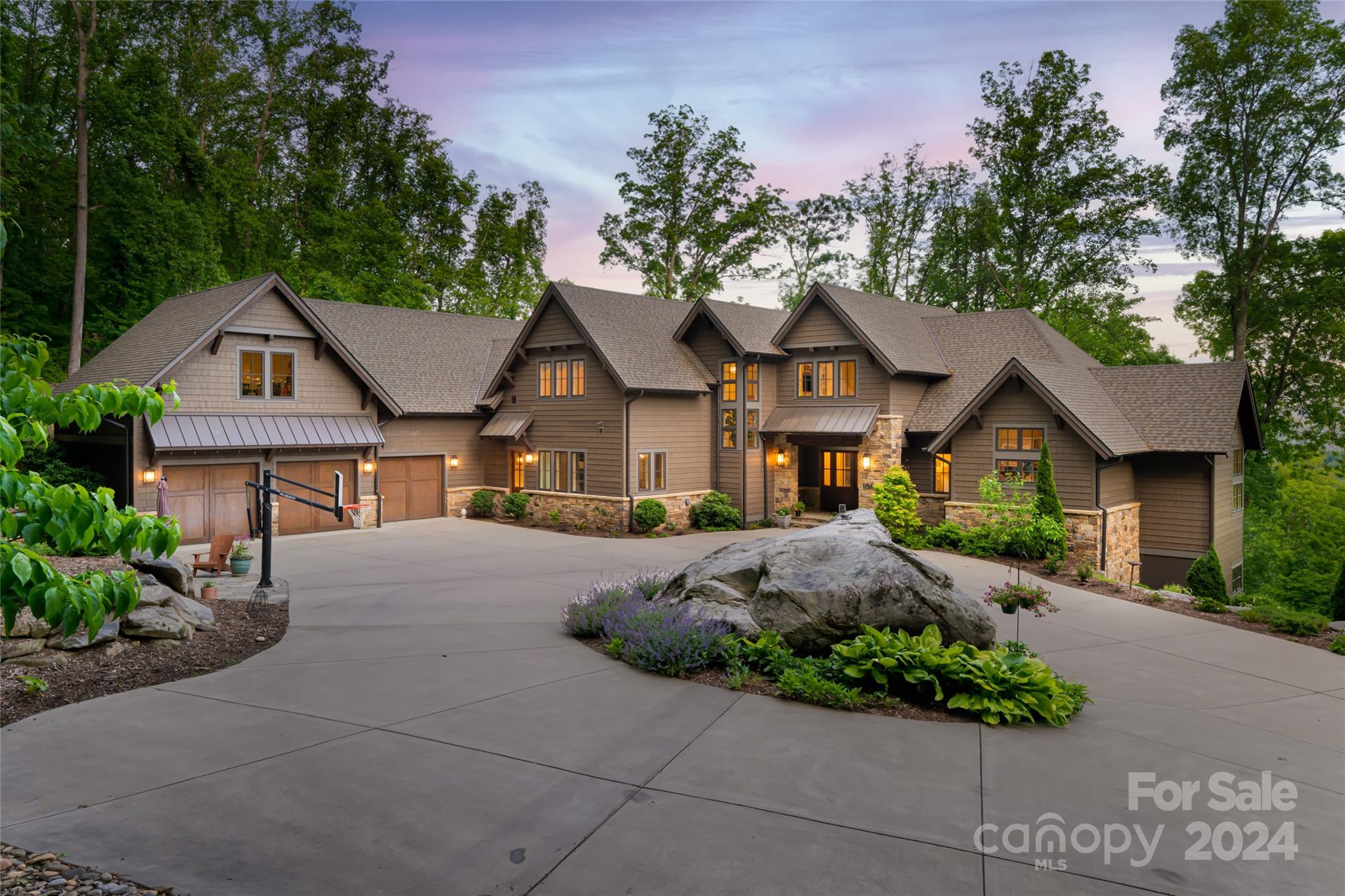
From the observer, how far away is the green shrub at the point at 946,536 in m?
20.7

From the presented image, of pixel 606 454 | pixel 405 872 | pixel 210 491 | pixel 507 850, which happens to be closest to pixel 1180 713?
pixel 507 850

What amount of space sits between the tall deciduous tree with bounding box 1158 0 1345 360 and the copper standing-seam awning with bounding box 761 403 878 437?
16635 mm

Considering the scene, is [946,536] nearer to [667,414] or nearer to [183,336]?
[667,414]

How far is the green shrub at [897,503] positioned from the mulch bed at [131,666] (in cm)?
1556

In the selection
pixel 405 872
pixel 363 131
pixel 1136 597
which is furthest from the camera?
pixel 363 131

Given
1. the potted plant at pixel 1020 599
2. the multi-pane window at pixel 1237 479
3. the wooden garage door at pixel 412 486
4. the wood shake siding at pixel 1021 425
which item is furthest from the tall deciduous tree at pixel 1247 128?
the wooden garage door at pixel 412 486

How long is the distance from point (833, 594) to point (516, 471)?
1877 cm

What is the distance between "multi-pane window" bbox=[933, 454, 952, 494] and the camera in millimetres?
23625

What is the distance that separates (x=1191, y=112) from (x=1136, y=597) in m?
23.1

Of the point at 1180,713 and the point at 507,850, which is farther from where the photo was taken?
the point at 1180,713

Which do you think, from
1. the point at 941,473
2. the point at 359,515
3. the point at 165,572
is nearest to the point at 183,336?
the point at 359,515

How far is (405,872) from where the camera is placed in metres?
4.76

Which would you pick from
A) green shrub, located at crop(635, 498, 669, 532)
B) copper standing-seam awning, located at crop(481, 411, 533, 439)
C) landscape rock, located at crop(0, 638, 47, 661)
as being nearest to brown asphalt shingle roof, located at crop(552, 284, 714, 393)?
green shrub, located at crop(635, 498, 669, 532)

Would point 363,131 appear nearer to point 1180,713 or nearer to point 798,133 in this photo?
point 798,133
